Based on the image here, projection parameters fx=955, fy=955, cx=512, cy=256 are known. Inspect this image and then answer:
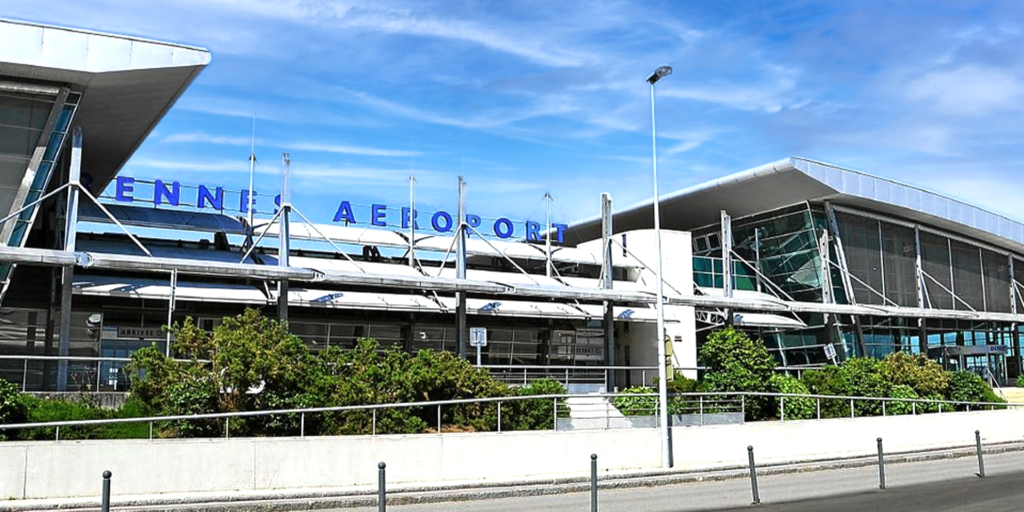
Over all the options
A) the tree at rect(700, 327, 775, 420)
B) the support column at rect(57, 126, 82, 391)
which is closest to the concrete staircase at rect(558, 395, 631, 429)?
the tree at rect(700, 327, 775, 420)

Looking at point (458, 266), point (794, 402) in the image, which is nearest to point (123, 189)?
A: point (458, 266)

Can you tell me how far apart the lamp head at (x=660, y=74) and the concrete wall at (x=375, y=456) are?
9506 mm

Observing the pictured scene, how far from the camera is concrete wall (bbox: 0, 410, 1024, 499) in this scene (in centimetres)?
1792

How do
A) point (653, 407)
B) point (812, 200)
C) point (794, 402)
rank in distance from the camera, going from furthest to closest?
point (812, 200) → point (794, 402) → point (653, 407)

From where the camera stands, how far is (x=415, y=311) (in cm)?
3894

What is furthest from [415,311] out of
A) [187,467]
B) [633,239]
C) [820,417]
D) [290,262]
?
[187,467]

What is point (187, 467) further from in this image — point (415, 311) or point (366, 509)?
point (415, 311)

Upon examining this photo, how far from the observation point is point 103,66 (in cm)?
2764

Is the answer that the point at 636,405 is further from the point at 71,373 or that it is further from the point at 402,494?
the point at 71,373

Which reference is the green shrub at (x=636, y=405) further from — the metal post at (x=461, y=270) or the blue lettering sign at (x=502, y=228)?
the blue lettering sign at (x=502, y=228)

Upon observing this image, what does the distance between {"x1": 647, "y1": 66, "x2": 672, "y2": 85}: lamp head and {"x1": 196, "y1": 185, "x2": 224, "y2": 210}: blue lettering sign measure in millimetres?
17582

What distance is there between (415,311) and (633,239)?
12.9m

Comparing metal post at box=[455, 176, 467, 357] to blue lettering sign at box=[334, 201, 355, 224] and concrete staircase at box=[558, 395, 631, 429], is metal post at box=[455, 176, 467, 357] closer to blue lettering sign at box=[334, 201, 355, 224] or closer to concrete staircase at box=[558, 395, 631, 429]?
blue lettering sign at box=[334, 201, 355, 224]

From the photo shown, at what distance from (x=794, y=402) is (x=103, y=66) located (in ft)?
75.8
